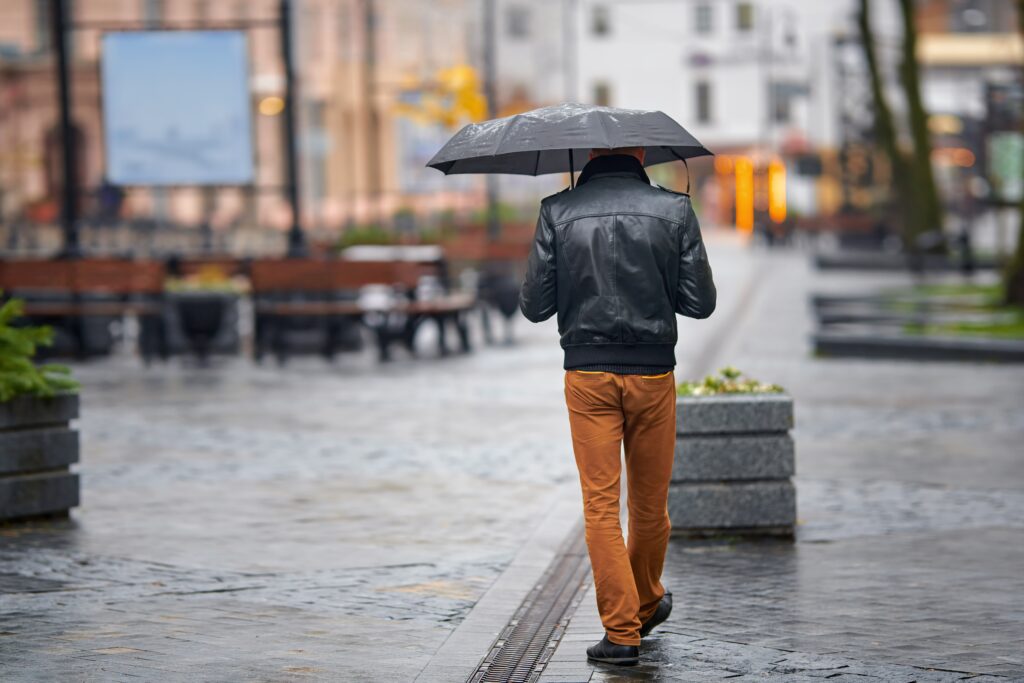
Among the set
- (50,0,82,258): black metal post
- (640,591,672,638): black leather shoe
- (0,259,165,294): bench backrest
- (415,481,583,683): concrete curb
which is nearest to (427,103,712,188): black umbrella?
(640,591,672,638): black leather shoe

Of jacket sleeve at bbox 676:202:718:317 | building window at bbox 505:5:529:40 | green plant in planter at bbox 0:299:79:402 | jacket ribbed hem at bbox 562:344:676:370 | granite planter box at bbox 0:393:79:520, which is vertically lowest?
granite planter box at bbox 0:393:79:520

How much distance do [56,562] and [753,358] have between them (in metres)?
11.8

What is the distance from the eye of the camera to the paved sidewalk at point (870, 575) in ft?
22.0

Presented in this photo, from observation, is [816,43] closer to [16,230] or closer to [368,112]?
[368,112]

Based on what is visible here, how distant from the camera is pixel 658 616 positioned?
7.07 metres

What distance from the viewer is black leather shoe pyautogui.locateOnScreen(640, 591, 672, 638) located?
277 inches

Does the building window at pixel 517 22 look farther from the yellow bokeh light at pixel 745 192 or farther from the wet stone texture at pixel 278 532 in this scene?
the wet stone texture at pixel 278 532

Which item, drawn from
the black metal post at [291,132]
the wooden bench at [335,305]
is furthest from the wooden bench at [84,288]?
the black metal post at [291,132]

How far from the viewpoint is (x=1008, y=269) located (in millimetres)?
23125

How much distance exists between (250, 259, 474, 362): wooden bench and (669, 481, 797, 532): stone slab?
37.3ft

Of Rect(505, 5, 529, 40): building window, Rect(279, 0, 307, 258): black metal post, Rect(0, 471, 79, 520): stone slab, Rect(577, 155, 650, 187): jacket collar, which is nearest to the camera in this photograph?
Rect(577, 155, 650, 187): jacket collar

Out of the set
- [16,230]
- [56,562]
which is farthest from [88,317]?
[16,230]

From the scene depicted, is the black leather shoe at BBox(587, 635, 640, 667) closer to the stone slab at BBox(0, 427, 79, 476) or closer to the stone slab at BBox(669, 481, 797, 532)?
the stone slab at BBox(669, 481, 797, 532)

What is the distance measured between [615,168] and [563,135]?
264 mm
